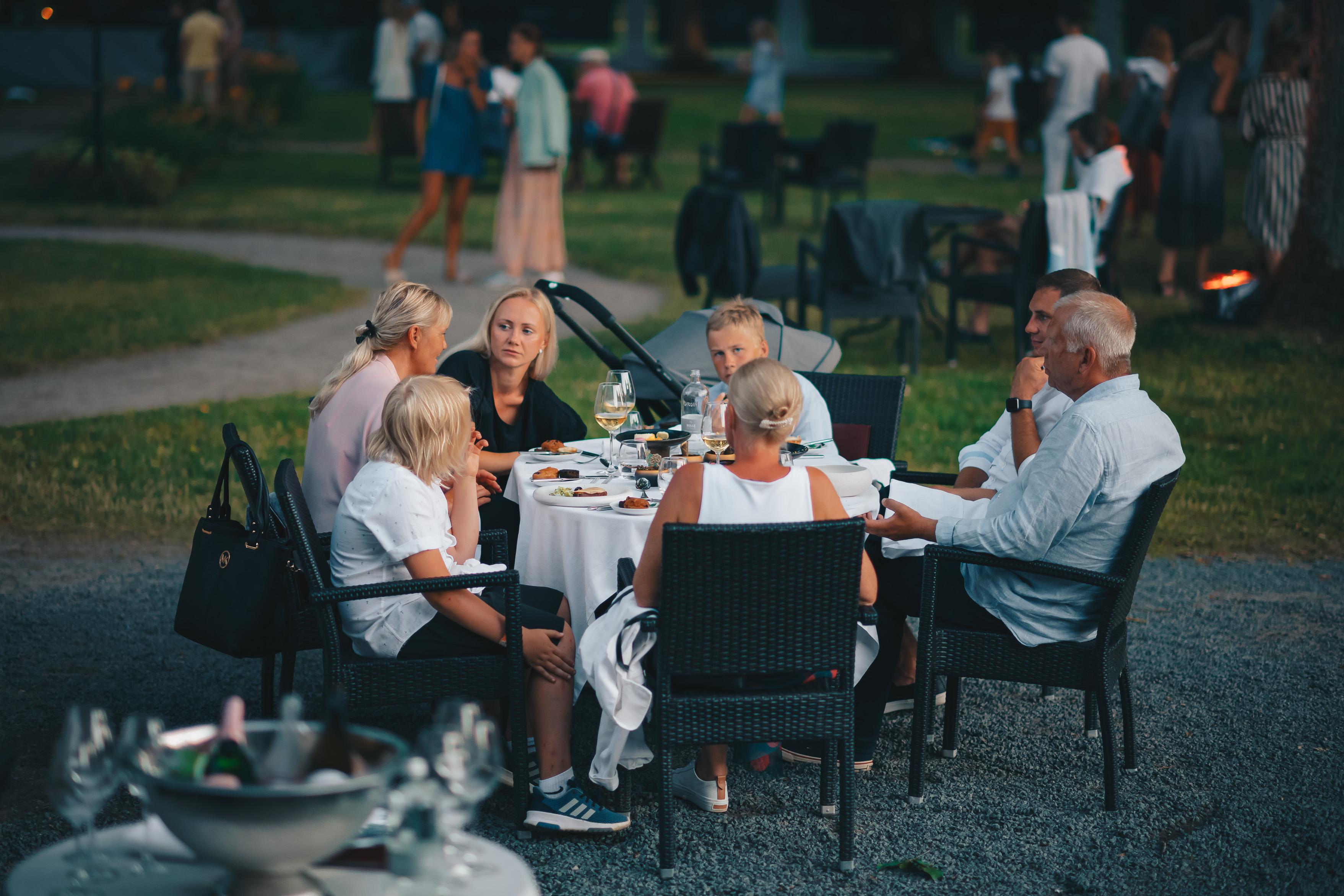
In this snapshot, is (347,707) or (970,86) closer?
(347,707)

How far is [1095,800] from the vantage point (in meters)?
3.98

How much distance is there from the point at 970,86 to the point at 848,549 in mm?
39634

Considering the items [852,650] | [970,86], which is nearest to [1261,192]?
[852,650]

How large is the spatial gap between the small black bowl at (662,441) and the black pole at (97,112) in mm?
13662

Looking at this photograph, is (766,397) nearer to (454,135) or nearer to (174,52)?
Answer: (454,135)

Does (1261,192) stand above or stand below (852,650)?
above

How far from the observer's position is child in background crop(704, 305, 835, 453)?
494 cm

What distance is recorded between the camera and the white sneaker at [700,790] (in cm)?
390

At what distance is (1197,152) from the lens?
495 inches

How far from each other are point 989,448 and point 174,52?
83.2ft

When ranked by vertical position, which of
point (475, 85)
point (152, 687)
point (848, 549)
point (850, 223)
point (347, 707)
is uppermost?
point (475, 85)

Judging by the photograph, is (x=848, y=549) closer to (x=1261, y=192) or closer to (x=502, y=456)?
(x=502, y=456)

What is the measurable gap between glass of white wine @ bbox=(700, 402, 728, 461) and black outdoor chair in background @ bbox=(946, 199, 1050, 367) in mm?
4759

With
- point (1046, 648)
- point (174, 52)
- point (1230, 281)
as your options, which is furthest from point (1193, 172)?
point (174, 52)
